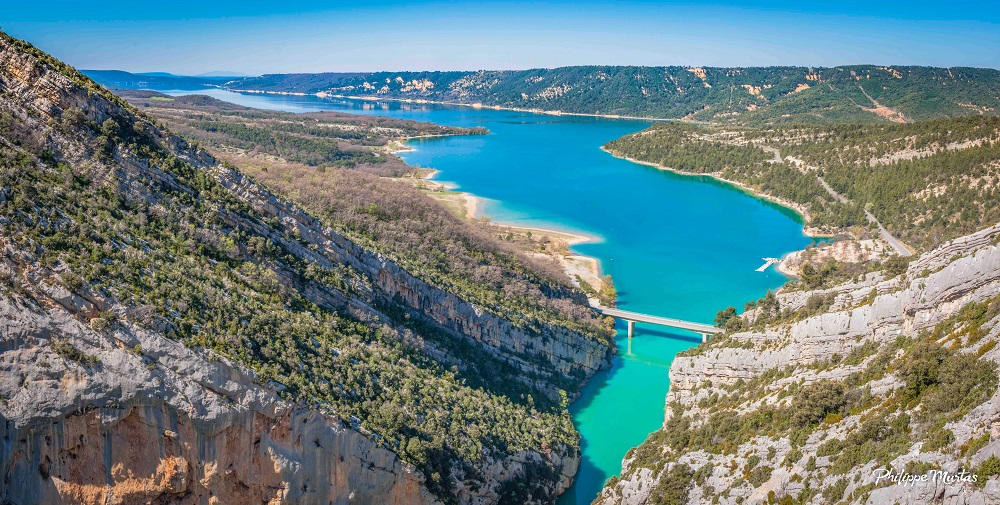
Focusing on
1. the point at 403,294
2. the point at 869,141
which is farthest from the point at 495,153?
the point at 403,294

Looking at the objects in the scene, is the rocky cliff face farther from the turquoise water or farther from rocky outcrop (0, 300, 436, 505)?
rocky outcrop (0, 300, 436, 505)

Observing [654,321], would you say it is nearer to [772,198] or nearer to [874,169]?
[874,169]

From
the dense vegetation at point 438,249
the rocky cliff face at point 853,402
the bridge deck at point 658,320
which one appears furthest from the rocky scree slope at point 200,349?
the bridge deck at point 658,320

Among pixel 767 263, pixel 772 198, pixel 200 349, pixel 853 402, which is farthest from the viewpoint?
pixel 772 198

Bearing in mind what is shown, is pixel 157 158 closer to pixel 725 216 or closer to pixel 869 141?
pixel 725 216

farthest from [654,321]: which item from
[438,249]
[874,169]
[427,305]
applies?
[874,169]

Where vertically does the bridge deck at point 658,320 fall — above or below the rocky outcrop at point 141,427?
below

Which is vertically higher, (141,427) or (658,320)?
(141,427)

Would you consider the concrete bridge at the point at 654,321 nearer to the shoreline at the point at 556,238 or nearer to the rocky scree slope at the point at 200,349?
the shoreline at the point at 556,238
